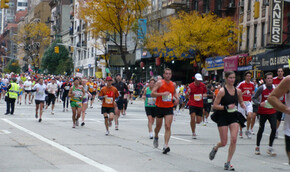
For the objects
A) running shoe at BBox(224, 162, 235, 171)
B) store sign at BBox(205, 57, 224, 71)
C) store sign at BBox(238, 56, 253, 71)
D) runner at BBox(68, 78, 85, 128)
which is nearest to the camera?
running shoe at BBox(224, 162, 235, 171)

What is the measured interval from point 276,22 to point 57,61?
63153 millimetres

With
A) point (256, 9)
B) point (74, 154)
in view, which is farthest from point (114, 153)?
point (256, 9)

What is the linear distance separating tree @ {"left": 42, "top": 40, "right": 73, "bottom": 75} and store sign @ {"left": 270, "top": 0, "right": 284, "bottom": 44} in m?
56.9

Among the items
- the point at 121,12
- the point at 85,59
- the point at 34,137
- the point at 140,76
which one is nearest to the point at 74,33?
the point at 85,59

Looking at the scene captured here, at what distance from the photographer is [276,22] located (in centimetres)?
3462

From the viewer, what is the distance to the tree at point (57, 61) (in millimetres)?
88812

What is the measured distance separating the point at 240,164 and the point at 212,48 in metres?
31.5

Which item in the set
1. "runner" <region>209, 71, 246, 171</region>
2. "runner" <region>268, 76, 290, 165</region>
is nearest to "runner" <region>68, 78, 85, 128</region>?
"runner" <region>209, 71, 246, 171</region>

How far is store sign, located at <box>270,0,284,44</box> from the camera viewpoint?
34.5m

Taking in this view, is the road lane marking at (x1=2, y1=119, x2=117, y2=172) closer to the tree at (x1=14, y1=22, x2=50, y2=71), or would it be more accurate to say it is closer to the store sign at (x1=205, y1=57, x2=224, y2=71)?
the store sign at (x1=205, y1=57, x2=224, y2=71)

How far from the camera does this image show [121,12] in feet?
164

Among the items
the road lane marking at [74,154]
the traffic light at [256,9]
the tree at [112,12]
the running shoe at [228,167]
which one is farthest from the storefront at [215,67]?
the running shoe at [228,167]

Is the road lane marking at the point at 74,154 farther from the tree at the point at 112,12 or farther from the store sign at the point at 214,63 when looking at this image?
the tree at the point at 112,12

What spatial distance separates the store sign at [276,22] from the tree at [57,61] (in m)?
56.9
